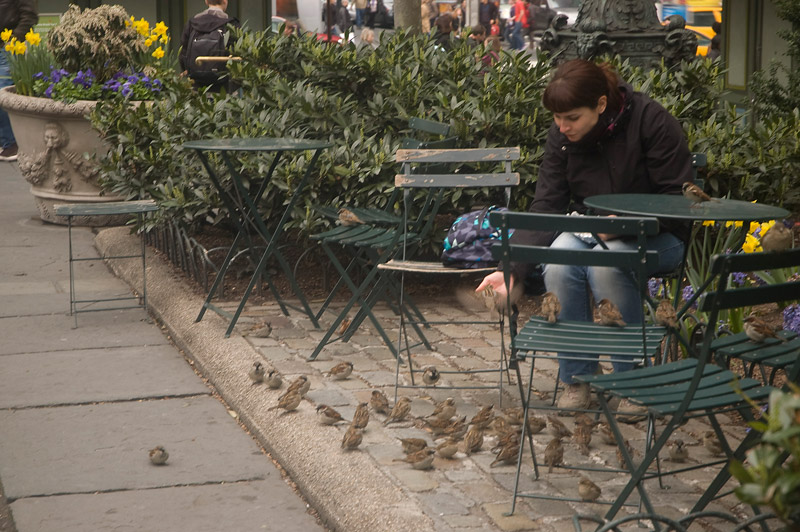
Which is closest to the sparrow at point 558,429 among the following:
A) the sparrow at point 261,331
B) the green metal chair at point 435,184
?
the green metal chair at point 435,184

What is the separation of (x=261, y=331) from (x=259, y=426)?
49.8 inches

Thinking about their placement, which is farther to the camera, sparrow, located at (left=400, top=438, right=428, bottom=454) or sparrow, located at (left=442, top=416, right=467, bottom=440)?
sparrow, located at (left=442, top=416, right=467, bottom=440)

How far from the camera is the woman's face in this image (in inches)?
178

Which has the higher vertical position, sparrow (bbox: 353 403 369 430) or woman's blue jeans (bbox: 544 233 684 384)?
woman's blue jeans (bbox: 544 233 684 384)

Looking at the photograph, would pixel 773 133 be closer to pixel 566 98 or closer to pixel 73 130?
pixel 566 98

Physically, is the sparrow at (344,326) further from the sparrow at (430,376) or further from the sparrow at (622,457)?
the sparrow at (622,457)

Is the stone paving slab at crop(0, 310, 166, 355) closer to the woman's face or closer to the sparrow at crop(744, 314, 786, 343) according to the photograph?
the woman's face

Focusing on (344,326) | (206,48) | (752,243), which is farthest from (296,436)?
(206,48)

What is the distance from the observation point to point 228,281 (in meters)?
7.30

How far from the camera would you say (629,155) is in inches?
183

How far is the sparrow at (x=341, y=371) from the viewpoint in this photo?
532 cm

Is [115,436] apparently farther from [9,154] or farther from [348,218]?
[9,154]

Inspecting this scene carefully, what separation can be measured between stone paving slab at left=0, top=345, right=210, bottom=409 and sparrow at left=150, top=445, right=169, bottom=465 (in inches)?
37.2

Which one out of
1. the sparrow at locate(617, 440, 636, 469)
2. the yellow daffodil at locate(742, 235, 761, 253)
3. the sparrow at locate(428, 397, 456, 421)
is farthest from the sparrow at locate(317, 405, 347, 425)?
the yellow daffodil at locate(742, 235, 761, 253)
